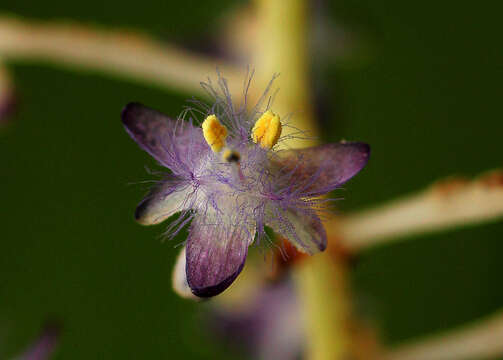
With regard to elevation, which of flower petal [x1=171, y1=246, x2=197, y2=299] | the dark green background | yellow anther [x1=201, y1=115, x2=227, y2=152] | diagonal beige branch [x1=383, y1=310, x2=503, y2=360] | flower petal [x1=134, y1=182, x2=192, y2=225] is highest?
the dark green background

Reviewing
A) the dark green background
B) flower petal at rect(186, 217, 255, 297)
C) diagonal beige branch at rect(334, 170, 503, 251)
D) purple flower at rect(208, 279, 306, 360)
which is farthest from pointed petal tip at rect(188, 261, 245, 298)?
the dark green background

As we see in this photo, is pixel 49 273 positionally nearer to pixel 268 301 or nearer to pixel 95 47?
pixel 268 301

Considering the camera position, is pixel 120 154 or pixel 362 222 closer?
pixel 362 222

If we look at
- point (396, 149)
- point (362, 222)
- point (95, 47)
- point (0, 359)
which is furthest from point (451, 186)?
point (396, 149)

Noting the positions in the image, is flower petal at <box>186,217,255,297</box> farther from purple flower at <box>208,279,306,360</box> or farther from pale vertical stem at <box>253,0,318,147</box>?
purple flower at <box>208,279,306,360</box>

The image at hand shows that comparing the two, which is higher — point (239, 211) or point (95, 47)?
point (95, 47)

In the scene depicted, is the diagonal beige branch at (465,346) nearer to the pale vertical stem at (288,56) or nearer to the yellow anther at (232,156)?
the pale vertical stem at (288,56)
